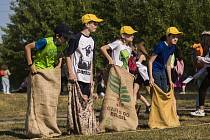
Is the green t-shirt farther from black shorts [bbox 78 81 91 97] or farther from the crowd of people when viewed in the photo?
black shorts [bbox 78 81 91 97]

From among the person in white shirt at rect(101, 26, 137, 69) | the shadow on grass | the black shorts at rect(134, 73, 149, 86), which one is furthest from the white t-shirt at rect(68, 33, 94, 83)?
the black shorts at rect(134, 73, 149, 86)

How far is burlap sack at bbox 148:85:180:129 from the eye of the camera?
10.7m

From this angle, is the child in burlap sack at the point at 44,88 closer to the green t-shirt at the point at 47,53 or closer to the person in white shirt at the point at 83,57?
the green t-shirt at the point at 47,53

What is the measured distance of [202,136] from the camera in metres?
9.01

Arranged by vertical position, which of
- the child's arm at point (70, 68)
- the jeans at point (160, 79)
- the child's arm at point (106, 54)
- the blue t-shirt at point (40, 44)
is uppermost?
the blue t-shirt at point (40, 44)

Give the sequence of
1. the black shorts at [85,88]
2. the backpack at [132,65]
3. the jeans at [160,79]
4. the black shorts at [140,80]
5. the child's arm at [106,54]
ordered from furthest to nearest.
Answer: the black shorts at [140,80] → the backpack at [132,65] → the jeans at [160,79] → the child's arm at [106,54] → the black shorts at [85,88]

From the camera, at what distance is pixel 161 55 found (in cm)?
1090

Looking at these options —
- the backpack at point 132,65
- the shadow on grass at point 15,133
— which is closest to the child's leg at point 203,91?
the backpack at point 132,65

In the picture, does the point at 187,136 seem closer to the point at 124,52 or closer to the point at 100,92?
the point at 124,52

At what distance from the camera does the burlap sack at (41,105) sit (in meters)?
9.46

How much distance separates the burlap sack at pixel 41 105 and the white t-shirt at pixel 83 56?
1.53 ft

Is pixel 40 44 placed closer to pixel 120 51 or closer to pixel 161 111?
pixel 120 51

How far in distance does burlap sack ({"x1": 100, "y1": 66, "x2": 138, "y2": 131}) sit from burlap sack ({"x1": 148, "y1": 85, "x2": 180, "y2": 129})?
0.48 m

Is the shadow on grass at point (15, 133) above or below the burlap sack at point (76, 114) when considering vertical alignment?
below
